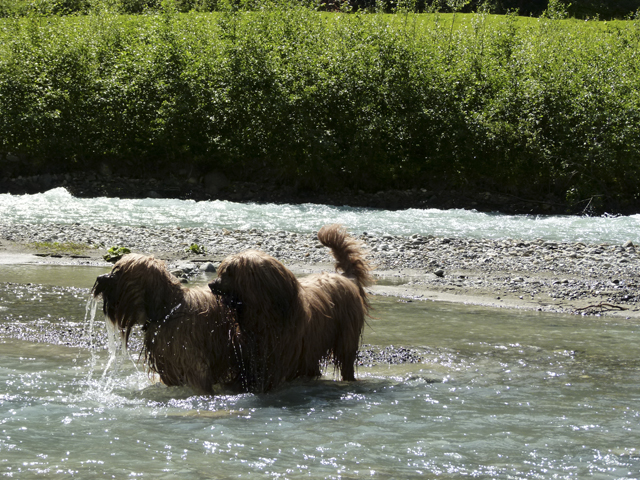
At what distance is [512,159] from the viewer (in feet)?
77.2

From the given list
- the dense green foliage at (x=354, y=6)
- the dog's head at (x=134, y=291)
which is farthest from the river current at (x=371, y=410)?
the dense green foliage at (x=354, y=6)

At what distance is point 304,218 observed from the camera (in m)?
19.6

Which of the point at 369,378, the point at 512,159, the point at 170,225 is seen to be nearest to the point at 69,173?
the point at 170,225

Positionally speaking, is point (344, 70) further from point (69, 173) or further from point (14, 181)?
point (14, 181)

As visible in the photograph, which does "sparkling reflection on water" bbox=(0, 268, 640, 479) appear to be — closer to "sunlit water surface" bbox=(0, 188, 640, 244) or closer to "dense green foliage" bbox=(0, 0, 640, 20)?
"sunlit water surface" bbox=(0, 188, 640, 244)

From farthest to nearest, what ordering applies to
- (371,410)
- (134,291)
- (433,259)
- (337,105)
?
(337,105)
(433,259)
(371,410)
(134,291)

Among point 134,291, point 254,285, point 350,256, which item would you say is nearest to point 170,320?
point 134,291

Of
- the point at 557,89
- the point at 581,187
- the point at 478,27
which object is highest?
the point at 478,27

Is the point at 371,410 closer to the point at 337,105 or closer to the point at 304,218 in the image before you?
the point at 304,218

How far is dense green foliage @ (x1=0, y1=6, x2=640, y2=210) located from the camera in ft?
77.0

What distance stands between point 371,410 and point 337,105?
20435 millimetres

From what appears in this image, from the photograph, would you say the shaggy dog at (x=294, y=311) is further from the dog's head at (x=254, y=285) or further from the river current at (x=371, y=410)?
the river current at (x=371, y=410)

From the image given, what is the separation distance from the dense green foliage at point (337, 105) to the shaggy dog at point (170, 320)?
61.6 ft

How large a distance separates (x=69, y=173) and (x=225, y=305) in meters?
22.3
